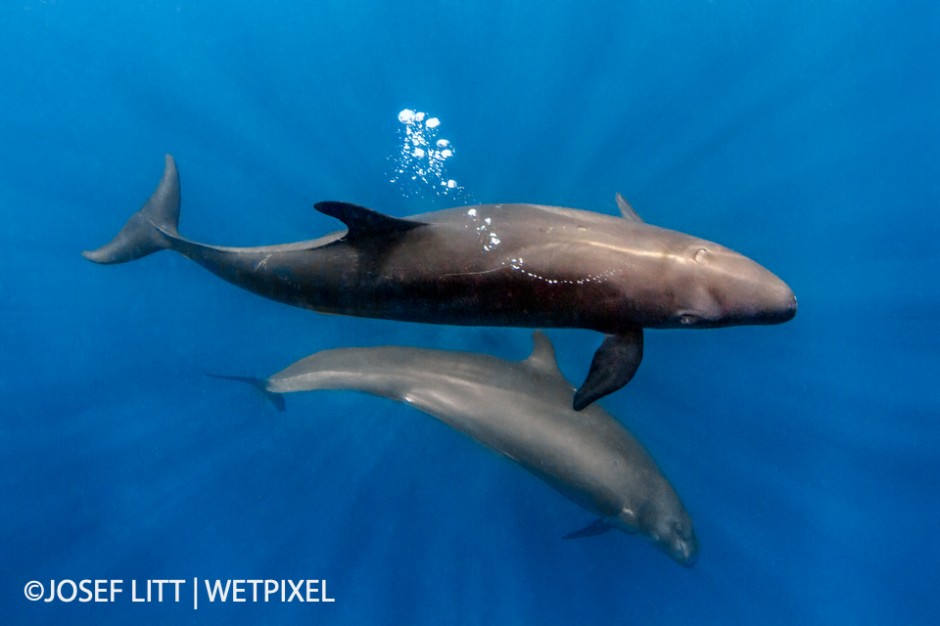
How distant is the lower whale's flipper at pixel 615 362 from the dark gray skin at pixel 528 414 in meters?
2.16

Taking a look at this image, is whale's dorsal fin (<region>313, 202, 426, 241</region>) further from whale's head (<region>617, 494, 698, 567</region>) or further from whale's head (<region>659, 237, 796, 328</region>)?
whale's head (<region>617, 494, 698, 567</region>)

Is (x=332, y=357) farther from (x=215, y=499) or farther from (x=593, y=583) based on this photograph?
(x=593, y=583)

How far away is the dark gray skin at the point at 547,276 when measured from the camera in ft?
14.2

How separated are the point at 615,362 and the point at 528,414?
2.32 metres

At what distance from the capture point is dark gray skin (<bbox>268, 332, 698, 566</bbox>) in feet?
21.9

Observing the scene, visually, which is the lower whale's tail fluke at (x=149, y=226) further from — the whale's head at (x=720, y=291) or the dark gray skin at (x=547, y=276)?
the whale's head at (x=720, y=291)

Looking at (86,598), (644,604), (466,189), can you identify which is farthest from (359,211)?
(86,598)

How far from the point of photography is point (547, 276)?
4395 mm

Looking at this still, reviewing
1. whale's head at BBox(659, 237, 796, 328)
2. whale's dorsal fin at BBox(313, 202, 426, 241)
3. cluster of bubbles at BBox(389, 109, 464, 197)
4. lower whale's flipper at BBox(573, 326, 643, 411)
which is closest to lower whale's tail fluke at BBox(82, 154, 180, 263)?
whale's dorsal fin at BBox(313, 202, 426, 241)

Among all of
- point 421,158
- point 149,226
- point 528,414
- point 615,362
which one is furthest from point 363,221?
point 421,158

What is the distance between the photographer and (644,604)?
945cm

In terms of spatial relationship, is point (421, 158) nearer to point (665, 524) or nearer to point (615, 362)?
point (615, 362)

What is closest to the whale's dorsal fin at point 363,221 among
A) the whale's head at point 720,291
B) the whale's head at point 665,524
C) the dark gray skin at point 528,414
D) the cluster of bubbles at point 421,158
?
the whale's head at point 720,291

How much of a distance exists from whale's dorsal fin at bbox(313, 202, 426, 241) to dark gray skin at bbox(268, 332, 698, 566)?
2.74 metres
